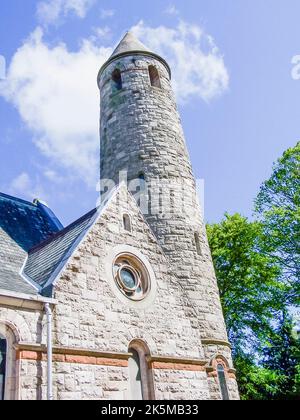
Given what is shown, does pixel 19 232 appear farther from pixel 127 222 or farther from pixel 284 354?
pixel 284 354

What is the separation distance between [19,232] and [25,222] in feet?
3.55

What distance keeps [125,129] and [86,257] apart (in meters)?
7.49

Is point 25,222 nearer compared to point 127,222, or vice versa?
point 127,222

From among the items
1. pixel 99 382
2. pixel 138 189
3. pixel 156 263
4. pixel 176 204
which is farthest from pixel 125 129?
pixel 99 382

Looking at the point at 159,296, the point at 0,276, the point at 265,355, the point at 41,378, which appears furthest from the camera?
the point at 265,355

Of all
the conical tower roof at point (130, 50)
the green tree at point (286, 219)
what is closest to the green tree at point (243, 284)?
the green tree at point (286, 219)

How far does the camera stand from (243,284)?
22703 millimetres

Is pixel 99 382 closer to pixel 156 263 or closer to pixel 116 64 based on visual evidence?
pixel 156 263

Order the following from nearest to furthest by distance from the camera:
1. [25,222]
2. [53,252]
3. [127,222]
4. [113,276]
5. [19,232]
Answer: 1. [113,276]
2. [53,252]
3. [127,222]
4. [19,232]
5. [25,222]

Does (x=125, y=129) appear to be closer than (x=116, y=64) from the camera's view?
Yes

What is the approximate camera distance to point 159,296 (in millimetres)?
10938

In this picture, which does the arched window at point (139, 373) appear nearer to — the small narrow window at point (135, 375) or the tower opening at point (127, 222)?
the small narrow window at point (135, 375)

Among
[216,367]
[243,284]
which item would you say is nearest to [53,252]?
[216,367]

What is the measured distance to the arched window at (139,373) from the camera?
9463mm
